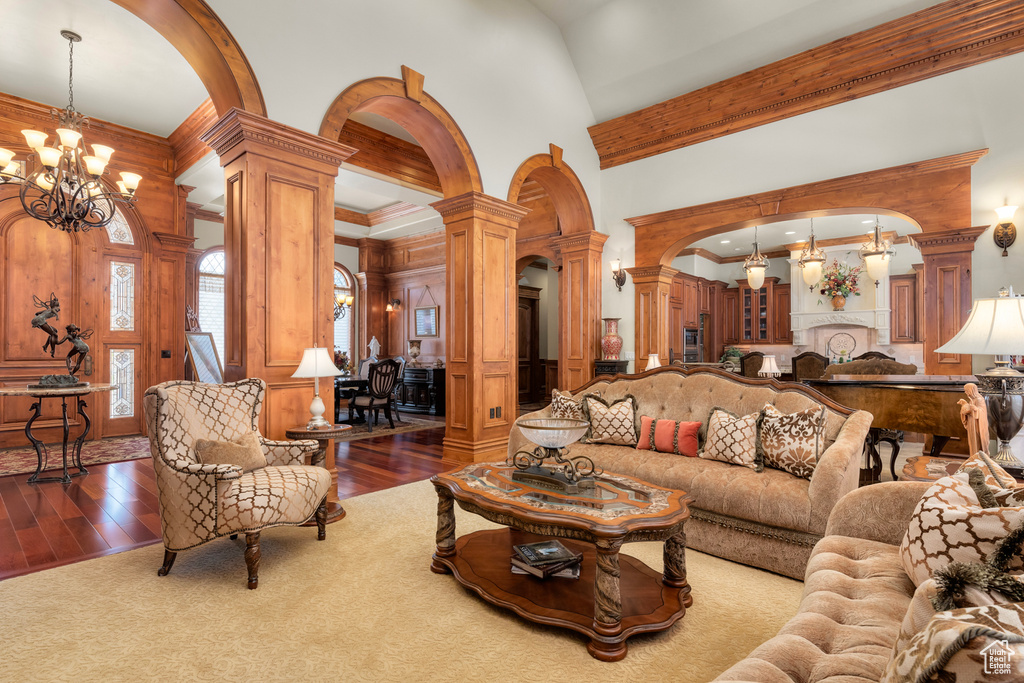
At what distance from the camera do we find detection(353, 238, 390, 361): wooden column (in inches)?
410

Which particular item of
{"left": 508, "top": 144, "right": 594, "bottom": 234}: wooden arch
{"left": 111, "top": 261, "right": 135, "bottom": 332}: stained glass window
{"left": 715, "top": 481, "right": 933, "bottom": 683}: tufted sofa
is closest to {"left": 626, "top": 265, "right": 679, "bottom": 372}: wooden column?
{"left": 508, "top": 144, "right": 594, "bottom": 234}: wooden arch

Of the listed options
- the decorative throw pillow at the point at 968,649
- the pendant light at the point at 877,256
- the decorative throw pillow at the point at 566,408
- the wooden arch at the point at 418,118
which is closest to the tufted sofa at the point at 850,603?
the decorative throw pillow at the point at 968,649

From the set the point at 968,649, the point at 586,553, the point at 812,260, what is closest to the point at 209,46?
the point at 586,553

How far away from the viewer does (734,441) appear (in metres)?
3.26

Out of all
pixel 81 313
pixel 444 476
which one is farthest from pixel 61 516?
pixel 81 313

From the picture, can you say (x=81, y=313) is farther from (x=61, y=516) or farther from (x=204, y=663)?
(x=204, y=663)

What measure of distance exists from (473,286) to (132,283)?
4.68 metres

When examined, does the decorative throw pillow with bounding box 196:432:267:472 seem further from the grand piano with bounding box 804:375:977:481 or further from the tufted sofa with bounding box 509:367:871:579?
the grand piano with bounding box 804:375:977:481

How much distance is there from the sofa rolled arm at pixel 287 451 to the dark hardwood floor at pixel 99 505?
35.4 inches

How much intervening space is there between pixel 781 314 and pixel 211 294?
1159cm

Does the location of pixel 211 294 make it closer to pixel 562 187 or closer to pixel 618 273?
pixel 562 187

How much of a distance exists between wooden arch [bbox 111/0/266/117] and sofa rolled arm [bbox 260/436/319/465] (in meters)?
2.31

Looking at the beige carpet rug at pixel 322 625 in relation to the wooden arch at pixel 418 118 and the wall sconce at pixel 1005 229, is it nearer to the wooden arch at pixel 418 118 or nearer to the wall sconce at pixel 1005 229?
the wooden arch at pixel 418 118

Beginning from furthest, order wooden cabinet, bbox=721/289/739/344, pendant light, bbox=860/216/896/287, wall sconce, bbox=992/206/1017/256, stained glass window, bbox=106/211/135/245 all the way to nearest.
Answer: wooden cabinet, bbox=721/289/739/344 < pendant light, bbox=860/216/896/287 < stained glass window, bbox=106/211/135/245 < wall sconce, bbox=992/206/1017/256
